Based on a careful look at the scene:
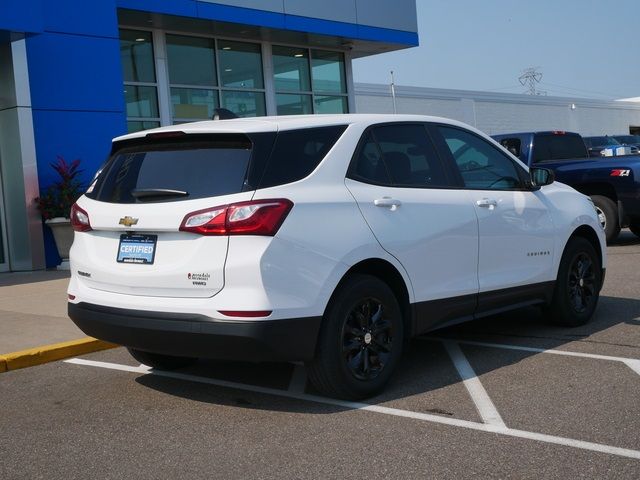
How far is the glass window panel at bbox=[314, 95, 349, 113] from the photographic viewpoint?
1914 centimetres

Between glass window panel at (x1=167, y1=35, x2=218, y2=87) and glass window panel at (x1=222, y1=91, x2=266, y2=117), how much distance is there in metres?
0.45

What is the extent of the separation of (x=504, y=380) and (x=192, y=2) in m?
11.2

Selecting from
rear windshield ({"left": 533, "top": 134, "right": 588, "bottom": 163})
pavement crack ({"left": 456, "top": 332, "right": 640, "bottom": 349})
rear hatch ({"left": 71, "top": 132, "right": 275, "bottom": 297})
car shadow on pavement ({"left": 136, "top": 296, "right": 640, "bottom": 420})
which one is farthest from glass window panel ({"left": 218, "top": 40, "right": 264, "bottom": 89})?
rear hatch ({"left": 71, "top": 132, "right": 275, "bottom": 297})

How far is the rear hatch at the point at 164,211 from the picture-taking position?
480cm

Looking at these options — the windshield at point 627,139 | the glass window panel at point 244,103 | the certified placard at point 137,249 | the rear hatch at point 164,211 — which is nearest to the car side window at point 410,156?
the rear hatch at point 164,211

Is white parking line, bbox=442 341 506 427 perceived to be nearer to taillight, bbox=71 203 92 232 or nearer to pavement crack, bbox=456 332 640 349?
pavement crack, bbox=456 332 640 349

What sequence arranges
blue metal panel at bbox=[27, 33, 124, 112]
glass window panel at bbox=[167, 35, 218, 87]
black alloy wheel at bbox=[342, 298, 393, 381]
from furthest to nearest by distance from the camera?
glass window panel at bbox=[167, 35, 218, 87] < blue metal panel at bbox=[27, 33, 124, 112] < black alloy wheel at bbox=[342, 298, 393, 381]

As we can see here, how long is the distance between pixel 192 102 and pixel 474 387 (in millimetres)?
12464

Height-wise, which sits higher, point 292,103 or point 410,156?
point 292,103

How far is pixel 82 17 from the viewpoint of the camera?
1338 centimetres

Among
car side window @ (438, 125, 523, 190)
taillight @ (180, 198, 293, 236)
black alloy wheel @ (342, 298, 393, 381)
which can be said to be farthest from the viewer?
car side window @ (438, 125, 523, 190)

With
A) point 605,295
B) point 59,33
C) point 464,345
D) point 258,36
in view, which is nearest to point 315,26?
point 258,36

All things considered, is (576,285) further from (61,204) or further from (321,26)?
(321,26)

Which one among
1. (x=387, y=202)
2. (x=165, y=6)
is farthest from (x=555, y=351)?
(x=165, y=6)
